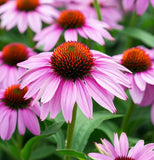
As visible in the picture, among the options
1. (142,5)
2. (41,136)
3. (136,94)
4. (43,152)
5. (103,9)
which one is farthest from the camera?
(103,9)

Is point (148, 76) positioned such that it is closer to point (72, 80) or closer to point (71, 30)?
point (72, 80)

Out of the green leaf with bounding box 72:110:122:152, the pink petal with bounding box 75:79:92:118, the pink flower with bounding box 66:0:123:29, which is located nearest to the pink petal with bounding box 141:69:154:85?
the green leaf with bounding box 72:110:122:152

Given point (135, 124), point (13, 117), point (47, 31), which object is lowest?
point (135, 124)

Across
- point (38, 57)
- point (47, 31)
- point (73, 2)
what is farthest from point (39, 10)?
point (38, 57)

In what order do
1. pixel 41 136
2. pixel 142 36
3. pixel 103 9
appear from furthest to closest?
pixel 103 9 → pixel 142 36 → pixel 41 136

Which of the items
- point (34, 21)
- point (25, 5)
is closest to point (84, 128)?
point (34, 21)

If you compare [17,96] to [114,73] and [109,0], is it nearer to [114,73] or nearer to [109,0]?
[114,73]
